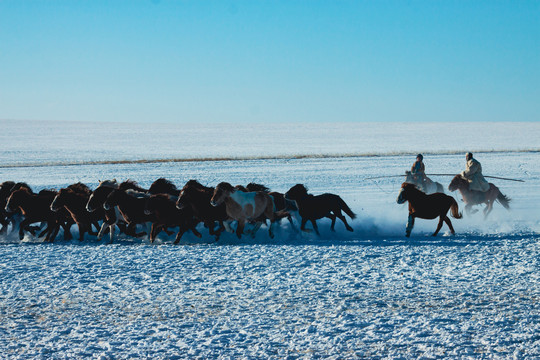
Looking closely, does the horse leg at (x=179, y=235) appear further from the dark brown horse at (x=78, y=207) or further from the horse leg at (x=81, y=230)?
the horse leg at (x=81, y=230)

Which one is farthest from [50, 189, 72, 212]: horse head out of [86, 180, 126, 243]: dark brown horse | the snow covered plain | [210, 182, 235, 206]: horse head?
[210, 182, 235, 206]: horse head

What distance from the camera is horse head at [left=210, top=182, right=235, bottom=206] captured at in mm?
10438

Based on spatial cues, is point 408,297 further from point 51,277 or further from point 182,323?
point 51,277

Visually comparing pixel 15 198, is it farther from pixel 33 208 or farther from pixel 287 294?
pixel 287 294

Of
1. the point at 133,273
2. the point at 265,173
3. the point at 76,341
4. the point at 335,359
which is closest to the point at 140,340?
the point at 76,341

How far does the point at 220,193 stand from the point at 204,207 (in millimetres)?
484

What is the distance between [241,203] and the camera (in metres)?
10.7

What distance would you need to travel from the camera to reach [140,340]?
5.33 m

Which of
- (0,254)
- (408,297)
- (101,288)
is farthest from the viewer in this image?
(0,254)

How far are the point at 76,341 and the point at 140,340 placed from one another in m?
0.57

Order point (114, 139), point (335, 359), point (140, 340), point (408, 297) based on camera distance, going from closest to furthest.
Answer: point (335, 359)
point (140, 340)
point (408, 297)
point (114, 139)

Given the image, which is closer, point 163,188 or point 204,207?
point 204,207

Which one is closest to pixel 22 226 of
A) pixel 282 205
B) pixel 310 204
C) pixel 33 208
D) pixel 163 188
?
pixel 33 208

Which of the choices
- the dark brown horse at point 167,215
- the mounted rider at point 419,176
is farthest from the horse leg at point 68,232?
the mounted rider at point 419,176
